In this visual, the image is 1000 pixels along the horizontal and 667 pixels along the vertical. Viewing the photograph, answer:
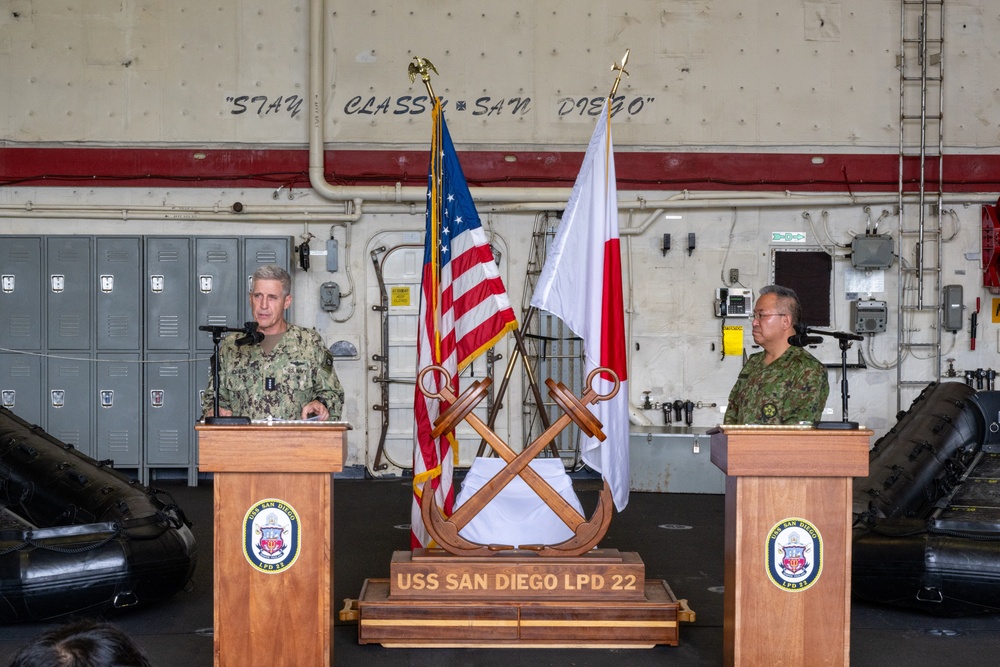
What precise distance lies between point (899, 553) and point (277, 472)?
277cm

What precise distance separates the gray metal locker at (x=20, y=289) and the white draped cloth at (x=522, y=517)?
5.30m

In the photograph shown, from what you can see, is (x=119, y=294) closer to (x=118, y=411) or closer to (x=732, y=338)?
(x=118, y=411)

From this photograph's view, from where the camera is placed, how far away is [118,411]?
7906mm

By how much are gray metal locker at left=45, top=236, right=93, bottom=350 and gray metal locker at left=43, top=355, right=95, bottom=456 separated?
0.53 feet

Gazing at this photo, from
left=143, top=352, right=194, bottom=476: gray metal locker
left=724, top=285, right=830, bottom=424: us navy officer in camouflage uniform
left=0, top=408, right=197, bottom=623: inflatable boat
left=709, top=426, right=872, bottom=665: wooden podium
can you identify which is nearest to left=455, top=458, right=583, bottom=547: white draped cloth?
left=724, top=285, right=830, bottom=424: us navy officer in camouflage uniform

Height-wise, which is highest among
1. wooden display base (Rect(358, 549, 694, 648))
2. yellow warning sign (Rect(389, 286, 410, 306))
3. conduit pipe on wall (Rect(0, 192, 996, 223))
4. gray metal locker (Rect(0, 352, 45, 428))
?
conduit pipe on wall (Rect(0, 192, 996, 223))

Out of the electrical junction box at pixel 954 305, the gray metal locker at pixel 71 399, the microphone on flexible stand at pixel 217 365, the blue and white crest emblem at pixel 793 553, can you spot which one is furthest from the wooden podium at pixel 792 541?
the gray metal locker at pixel 71 399

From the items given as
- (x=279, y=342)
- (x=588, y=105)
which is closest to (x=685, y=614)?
(x=279, y=342)

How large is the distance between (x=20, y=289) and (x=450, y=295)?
490 cm

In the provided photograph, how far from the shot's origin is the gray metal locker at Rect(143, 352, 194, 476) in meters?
7.90

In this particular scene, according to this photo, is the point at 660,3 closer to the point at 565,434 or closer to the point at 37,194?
the point at 565,434

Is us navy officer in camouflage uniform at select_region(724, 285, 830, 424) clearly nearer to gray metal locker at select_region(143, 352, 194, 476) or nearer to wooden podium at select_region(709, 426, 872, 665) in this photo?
wooden podium at select_region(709, 426, 872, 665)

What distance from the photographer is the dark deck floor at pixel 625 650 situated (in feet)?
12.1

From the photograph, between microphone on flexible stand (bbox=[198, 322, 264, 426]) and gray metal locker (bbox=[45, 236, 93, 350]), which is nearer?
microphone on flexible stand (bbox=[198, 322, 264, 426])
